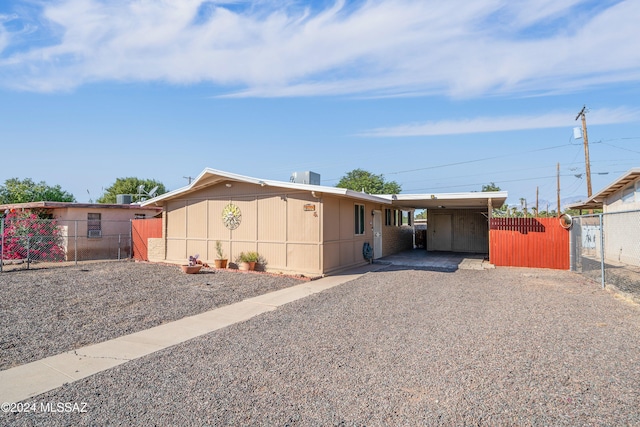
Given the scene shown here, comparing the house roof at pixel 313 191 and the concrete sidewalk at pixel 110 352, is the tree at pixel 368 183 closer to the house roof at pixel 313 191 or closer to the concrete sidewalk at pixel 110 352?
the house roof at pixel 313 191

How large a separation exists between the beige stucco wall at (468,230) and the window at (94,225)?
17126 millimetres

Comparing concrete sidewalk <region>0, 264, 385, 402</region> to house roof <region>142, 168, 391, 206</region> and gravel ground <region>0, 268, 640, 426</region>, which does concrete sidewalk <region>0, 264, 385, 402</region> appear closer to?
gravel ground <region>0, 268, 640, 426</region>

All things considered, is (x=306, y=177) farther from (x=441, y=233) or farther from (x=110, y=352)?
(x=441, y=233)

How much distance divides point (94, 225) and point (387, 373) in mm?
16808

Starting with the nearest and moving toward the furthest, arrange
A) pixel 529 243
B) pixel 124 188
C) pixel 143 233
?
pixel 529 243, pixel 143 233, pixel 124 188

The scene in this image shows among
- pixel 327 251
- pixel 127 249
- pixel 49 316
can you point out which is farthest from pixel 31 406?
pixel 127 249

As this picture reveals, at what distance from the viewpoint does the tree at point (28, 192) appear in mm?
23609

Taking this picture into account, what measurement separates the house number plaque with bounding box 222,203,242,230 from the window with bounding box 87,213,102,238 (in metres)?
7.83

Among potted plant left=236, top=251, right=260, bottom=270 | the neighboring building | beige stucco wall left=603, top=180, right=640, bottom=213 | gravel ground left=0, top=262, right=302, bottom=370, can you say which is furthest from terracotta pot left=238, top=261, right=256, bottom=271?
beige stucco wall left=603, top=180, right=640, bottom=213

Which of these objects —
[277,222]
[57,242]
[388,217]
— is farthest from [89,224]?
[388,217]

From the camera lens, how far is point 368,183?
166ft

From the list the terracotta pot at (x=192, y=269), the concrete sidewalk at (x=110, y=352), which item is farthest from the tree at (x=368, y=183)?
the concrete sidewalk at (x=110, y=352)

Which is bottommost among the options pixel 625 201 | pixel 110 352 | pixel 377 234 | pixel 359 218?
pixel 110 352

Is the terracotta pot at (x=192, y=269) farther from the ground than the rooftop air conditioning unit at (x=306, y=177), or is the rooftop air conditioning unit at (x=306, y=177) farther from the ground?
the rooftop air conditioning unit at (x=306, y=177)
